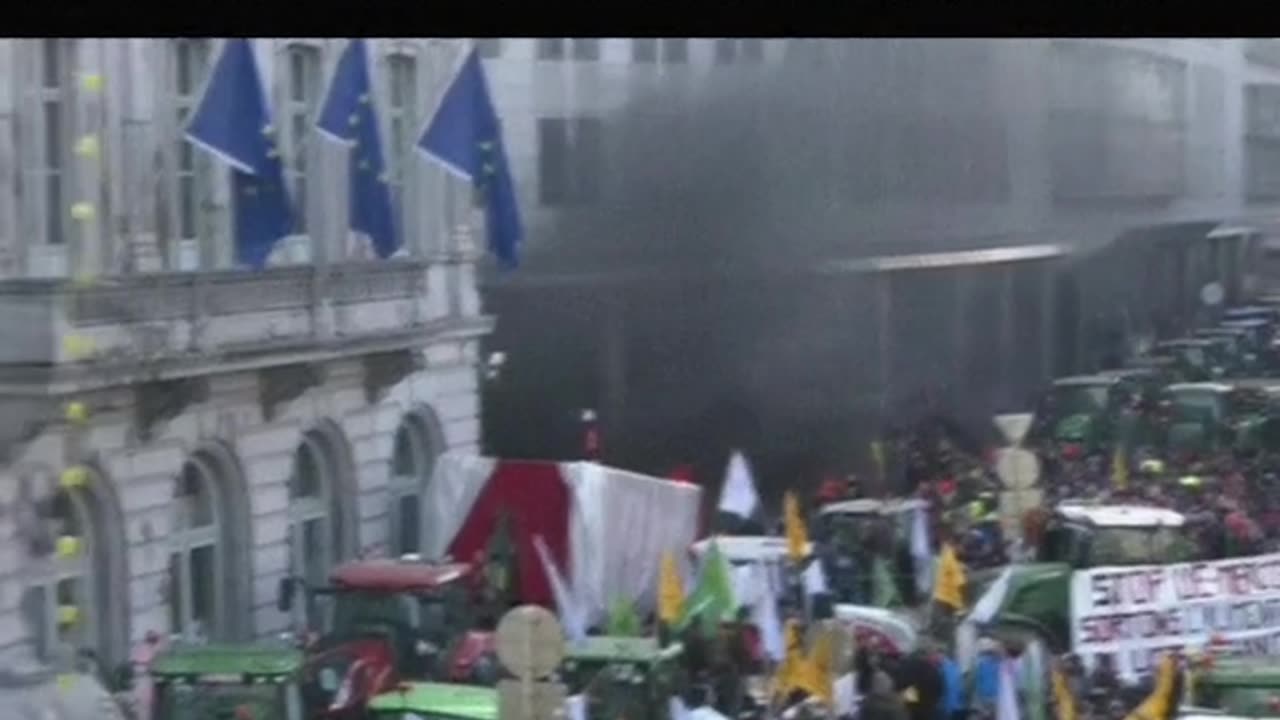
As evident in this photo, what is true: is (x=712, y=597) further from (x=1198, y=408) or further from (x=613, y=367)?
(x=1198, y=408)

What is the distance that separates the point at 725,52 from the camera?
690 cm

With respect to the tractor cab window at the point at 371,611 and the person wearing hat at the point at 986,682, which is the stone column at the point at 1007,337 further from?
the tractor cab window at the point at 371,611

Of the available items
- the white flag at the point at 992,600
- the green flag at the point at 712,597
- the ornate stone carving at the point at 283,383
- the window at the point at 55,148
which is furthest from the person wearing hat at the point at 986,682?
the window at the point at 55,148

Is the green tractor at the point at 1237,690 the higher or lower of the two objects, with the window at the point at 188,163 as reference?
lower

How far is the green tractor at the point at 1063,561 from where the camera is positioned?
25.1 ft

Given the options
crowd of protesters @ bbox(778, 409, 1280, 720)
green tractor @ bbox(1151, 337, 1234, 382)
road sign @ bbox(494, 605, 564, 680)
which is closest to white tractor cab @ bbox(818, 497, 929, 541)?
crowd of protesters @ bbox(778, 409, 1280, 720)

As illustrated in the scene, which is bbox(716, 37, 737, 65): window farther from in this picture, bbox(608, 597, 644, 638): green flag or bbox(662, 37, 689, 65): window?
bbox(608, 597, 644, 638): green flag

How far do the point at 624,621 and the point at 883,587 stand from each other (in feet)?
2.27

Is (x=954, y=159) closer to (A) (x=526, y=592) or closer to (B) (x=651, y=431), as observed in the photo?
(B) (x=651, y=431)

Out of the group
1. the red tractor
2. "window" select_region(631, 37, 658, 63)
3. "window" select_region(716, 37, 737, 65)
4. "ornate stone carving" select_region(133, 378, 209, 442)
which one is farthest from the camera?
the red tractor

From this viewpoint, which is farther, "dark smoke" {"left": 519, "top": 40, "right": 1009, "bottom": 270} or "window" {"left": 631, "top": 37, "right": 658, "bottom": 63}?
"dark smoke" {"left": 519, "top": 40, "right": 1009, "bottom": 270}

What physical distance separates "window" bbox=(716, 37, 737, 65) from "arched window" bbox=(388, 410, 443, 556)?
1071 mm

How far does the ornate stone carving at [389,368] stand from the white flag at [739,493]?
0.76 meters

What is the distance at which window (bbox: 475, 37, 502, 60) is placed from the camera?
20.1ft
